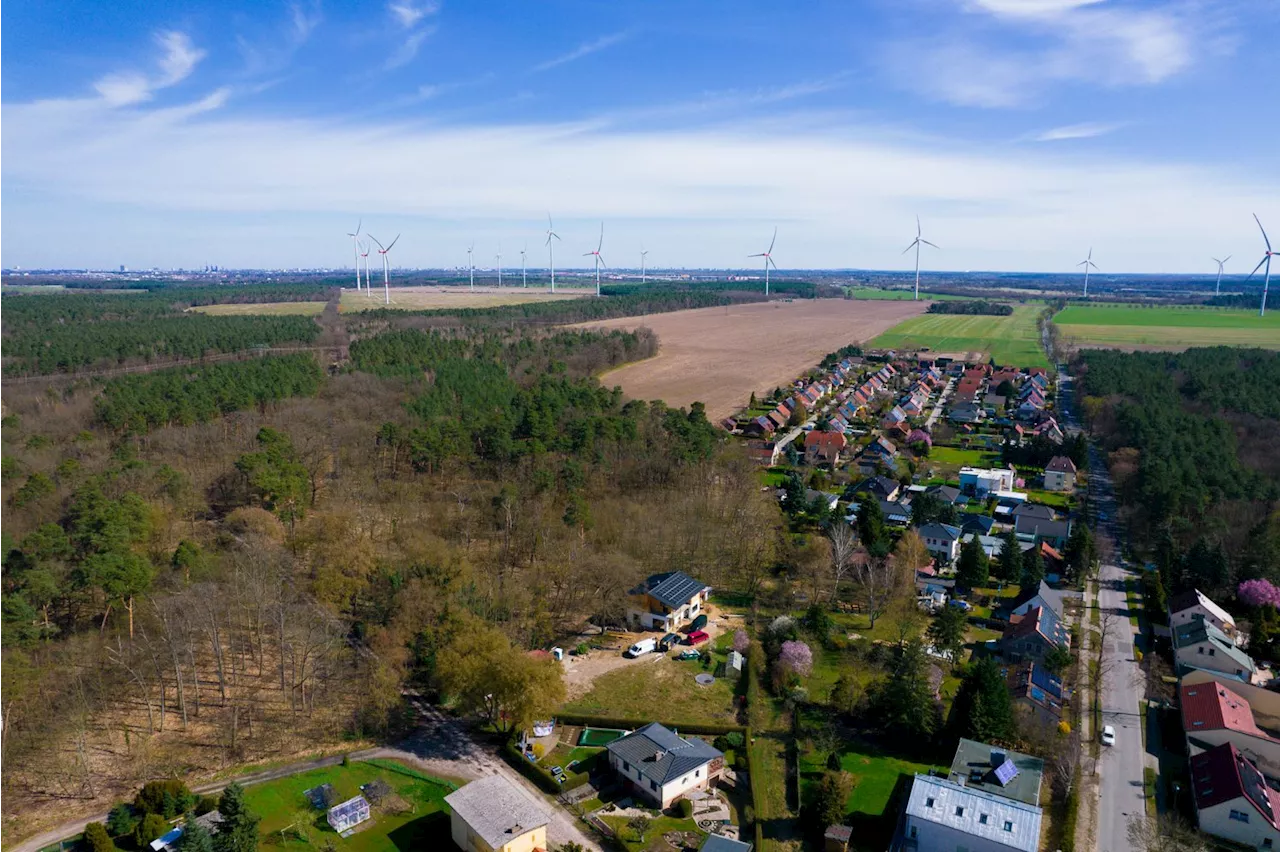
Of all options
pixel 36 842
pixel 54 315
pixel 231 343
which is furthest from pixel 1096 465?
pixel 54 315

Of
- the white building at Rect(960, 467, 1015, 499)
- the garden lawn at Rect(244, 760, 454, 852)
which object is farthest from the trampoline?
the white building at Rect(960, 467, 1015, 499)

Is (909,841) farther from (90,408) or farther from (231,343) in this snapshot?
(231,343)

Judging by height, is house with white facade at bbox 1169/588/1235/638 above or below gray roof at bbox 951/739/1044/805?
above

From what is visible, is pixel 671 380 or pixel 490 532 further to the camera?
pixel 671 380

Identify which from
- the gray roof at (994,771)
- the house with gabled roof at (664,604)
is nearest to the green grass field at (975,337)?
the house with gabled roof at (664,604)

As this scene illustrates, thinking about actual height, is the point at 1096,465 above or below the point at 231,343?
below

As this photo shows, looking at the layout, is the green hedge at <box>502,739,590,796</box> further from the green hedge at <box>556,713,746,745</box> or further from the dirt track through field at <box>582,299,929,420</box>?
the dirt track through field at <box>582,299,929,420</box>
